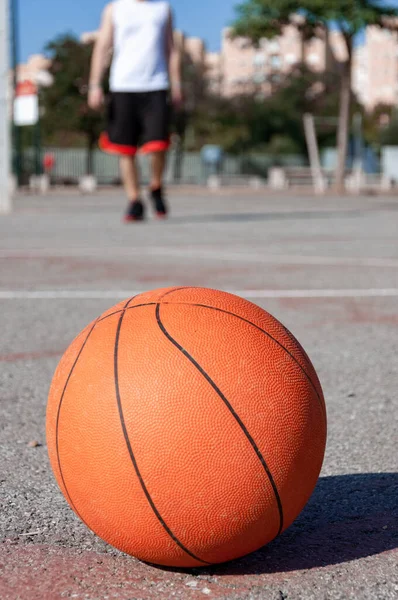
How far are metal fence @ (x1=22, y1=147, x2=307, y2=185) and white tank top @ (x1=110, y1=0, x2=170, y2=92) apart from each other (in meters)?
39.9

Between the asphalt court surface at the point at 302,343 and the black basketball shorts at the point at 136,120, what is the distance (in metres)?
1.11

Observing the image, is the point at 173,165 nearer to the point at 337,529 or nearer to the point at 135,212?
the point at 135,212

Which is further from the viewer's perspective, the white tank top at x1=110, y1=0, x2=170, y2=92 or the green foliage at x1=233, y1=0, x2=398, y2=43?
the green foliage at x1=233, y1=0, x2=398, y2=43

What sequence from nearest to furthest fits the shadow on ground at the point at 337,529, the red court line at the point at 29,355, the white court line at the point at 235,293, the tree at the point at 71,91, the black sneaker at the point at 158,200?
the shadow on ground at the point at 337,529 → the red court line at the point at 29,355 → the white court line at the point at 235,293 → the black sneaker at the point at 158,200 → the tree at the point at 71,91

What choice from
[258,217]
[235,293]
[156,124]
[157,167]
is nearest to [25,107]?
[258,217]

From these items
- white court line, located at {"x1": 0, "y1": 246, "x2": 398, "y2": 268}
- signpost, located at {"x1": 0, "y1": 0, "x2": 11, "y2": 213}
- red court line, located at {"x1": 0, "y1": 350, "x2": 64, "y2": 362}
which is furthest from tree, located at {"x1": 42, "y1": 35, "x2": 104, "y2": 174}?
red court line, located at {"x1": 0, "y1": 350, "x2": 64, "y2": 362}

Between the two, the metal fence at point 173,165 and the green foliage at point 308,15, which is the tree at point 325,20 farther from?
the metal fence at point 173,165

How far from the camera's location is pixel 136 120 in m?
12.3

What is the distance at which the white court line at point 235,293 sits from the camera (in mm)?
6809

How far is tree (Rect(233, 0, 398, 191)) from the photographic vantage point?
34219 mm

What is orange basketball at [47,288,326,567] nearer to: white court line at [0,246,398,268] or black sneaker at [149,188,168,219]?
white court line at [0,246,398,268]

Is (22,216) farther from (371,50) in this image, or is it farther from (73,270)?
(371,50)

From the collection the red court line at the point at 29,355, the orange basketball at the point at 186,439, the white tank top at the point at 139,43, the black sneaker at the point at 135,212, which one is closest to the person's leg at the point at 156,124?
the white tank top at the point at 139,43

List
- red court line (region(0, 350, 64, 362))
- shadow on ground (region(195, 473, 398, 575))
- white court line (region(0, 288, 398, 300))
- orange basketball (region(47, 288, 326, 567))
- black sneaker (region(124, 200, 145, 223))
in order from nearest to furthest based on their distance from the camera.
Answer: orange basketball (region(47, 288, 326, 567)) → shadow on ground (region(195, 473, 398, 575)) → red court line (region(0, 350, 64, 362)) → white court line (region(0, 288, 398, 300)) → black sneaker (region(124, 200, 145, 223))
